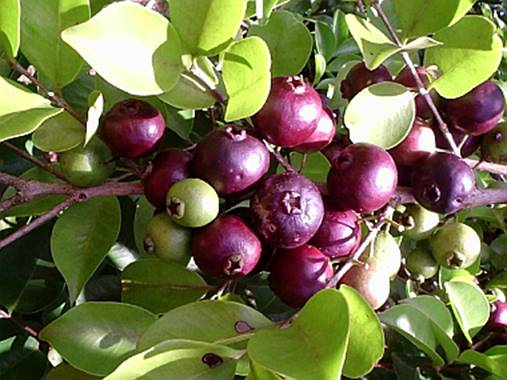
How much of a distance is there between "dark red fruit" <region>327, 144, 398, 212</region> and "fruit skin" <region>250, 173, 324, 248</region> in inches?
1.6

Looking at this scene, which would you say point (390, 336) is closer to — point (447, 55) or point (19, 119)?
point (447, 55)

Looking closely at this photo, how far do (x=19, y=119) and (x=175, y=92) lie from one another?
18cm

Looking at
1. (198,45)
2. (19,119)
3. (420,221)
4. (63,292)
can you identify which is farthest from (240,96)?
(63,292)

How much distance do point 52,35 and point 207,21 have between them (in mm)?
190

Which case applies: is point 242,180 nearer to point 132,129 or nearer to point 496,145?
point 132,129

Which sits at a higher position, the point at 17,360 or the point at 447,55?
the point at 447,55

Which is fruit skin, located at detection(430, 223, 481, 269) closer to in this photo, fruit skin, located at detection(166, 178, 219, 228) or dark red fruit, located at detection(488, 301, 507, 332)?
dark red fruit, located at detection(488, 301, 507, 332)

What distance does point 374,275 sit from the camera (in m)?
0.86

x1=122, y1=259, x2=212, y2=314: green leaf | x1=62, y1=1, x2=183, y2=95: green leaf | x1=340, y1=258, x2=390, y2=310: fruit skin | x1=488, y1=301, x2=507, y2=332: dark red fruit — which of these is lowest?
x1=488, y1=301, x2=507, y2=332: dark red fruit

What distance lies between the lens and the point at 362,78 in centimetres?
98

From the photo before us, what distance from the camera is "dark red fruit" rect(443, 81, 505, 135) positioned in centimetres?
96

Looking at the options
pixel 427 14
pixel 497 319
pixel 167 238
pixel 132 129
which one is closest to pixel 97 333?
pixel 167 238

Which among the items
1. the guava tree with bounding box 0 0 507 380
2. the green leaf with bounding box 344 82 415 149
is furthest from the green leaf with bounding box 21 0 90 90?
the green leaf with bounding box 344 82 415 149

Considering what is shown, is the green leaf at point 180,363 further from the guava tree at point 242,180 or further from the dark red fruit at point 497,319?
the dark red fruit at point 497,319
